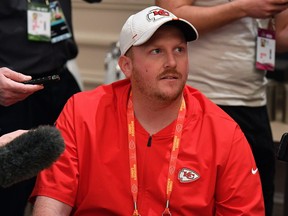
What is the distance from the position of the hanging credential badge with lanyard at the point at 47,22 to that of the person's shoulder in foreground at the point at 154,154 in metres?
0.69

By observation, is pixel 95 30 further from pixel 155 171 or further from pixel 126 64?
pixel 155 171

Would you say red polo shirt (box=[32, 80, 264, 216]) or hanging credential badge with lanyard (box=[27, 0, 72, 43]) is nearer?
red polo shirt (box=[32, 80, 264, 216])

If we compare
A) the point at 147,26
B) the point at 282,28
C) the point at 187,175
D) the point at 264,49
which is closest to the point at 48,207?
the point at 187,175

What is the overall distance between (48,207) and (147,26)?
28.3 inches

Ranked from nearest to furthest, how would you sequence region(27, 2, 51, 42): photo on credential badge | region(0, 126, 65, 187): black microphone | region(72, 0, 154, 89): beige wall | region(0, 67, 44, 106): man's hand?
region(0, 126, 65, 187): black microphone < region(0, 67, 44, 106): man's hand < region(27, 2, 51, 42): photo on credential badge < region(72, 0, 154, 89): beige wall

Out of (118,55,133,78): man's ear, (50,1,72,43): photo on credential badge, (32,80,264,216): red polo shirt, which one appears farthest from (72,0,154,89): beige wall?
(32,80,264,216): red polo shirt

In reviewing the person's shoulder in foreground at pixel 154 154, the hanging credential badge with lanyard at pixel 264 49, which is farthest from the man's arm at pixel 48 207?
the hanging credential badge with lanyard at pixel 264 49

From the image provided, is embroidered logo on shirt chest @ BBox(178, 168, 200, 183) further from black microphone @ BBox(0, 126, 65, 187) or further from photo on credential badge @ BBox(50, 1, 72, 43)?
photo on credential badge @ BBox(50, 1, 72, 43)

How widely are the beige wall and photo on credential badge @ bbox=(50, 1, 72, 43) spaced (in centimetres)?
105

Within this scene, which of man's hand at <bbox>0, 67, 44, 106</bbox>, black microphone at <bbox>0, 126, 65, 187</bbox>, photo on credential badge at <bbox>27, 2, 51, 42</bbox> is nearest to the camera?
black microphone at <bbox>0, 126, 65, 187</bbox>

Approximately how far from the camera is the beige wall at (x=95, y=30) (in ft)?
13.2

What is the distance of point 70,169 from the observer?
2156 millimetres

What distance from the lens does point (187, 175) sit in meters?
2.11

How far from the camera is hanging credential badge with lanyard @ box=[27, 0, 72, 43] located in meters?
2.77
